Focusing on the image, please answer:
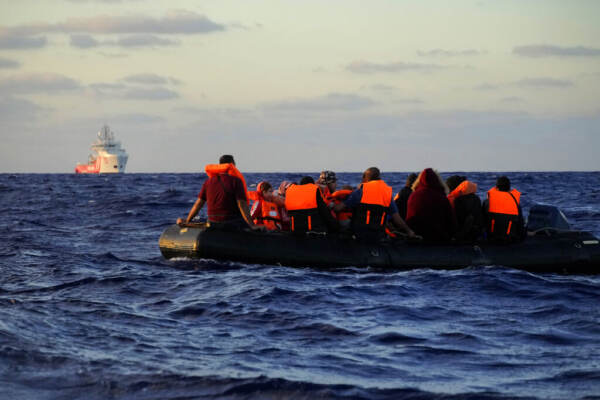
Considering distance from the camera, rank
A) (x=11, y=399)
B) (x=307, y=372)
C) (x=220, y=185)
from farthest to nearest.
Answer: (x=220, y=185) < (x=307, y=372) < (x=11, y=399)

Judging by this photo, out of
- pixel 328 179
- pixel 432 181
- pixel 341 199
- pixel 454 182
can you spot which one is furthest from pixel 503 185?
pixel 328 179

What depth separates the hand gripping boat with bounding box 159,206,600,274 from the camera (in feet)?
41.9

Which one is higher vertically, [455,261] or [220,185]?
[220,185]

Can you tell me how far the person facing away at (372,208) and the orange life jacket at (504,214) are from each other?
1.38m

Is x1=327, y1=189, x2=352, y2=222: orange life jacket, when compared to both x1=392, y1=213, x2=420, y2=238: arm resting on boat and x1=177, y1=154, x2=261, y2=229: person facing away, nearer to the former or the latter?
x1=392, y1=213, x2=420, y2=238: arm resting on boat

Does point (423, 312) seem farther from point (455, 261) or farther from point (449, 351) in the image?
point (455, 261)

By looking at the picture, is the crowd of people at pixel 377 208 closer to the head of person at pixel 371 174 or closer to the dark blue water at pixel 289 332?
the head of person at pixel 371 174

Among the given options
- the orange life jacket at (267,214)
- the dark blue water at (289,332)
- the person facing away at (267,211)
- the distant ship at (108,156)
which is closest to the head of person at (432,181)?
the dark blue water at (289,332)

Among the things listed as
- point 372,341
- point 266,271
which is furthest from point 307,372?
point 266,271

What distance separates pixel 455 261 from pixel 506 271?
0.82 meters

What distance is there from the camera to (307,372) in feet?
21.9

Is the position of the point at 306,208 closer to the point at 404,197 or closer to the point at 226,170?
the point at 226,170

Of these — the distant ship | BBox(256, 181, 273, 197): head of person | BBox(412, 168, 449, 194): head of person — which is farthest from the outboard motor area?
the distant ship

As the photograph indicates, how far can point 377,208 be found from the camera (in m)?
12.8
